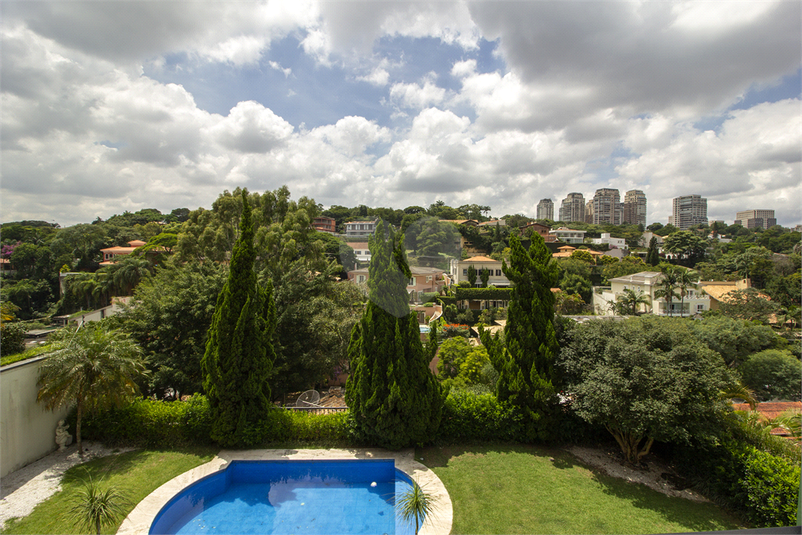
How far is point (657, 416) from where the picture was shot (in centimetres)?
524

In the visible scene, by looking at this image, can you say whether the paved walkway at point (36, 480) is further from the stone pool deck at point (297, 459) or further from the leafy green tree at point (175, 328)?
the leafy green tree at point (175, 328)

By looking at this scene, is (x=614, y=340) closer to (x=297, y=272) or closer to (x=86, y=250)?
(x=297, y=272)

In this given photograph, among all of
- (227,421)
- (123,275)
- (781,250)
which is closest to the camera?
(227,421)

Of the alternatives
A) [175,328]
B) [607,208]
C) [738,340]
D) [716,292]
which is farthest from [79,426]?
[607,208]

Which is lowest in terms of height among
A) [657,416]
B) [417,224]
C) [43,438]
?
[43,438]

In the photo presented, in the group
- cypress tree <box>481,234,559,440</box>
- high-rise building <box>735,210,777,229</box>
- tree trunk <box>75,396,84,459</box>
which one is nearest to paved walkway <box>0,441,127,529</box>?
tree trunk <box>75,396,84,459</box>

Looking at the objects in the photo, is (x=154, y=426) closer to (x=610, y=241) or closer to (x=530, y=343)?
(x=530, y=343)

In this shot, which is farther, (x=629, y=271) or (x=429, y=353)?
(x=629, y=271)

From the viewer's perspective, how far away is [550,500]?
17.7 ft

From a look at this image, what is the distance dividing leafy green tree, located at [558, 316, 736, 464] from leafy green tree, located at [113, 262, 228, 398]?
8.03 meters

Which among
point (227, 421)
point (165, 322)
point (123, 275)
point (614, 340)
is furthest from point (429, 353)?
point (123, 275)

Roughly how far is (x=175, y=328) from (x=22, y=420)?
10.1 ft

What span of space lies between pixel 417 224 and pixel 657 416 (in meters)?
5.07

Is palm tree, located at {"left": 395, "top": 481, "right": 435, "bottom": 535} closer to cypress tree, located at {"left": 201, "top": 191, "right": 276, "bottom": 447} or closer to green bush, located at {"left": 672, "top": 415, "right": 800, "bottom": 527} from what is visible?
cypress tree, located at {"left": 201, "top": 191, "right": 276, "bottom": 447}
